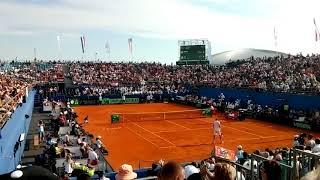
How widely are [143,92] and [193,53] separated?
1385 cm

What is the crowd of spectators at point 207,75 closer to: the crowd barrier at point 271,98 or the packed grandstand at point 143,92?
the packed grandstand at point 143,92

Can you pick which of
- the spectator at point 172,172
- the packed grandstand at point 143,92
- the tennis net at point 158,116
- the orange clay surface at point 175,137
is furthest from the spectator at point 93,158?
the tennis net at point 158,116

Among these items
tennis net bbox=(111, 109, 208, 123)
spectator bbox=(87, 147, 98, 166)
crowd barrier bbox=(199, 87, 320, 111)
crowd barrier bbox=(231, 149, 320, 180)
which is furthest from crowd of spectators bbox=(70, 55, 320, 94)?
crowd barrier bbox=(231, 149, 320, 180)

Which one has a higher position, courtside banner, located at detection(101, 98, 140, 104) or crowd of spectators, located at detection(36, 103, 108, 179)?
courtside banner, located at detection(101, 98, 140, 104)

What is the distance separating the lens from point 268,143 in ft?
90.6

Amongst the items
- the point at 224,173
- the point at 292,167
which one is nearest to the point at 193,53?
the point at 292,167

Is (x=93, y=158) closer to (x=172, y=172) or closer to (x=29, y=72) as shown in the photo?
(x=172, y=172)

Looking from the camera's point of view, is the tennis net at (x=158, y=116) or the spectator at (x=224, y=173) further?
the tennis net at (x=158, y=116)

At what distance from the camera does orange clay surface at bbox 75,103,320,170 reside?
78.9ft

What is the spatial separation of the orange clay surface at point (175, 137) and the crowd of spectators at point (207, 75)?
8.56m

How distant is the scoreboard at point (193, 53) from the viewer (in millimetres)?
65750

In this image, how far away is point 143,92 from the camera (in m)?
57.2

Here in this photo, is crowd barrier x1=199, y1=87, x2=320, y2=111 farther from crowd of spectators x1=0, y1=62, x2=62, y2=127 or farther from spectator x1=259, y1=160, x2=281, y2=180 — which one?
spectator x1=259, y1=160, x2=281, y2=180

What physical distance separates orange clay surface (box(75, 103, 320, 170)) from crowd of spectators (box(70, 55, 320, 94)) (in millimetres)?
8562
